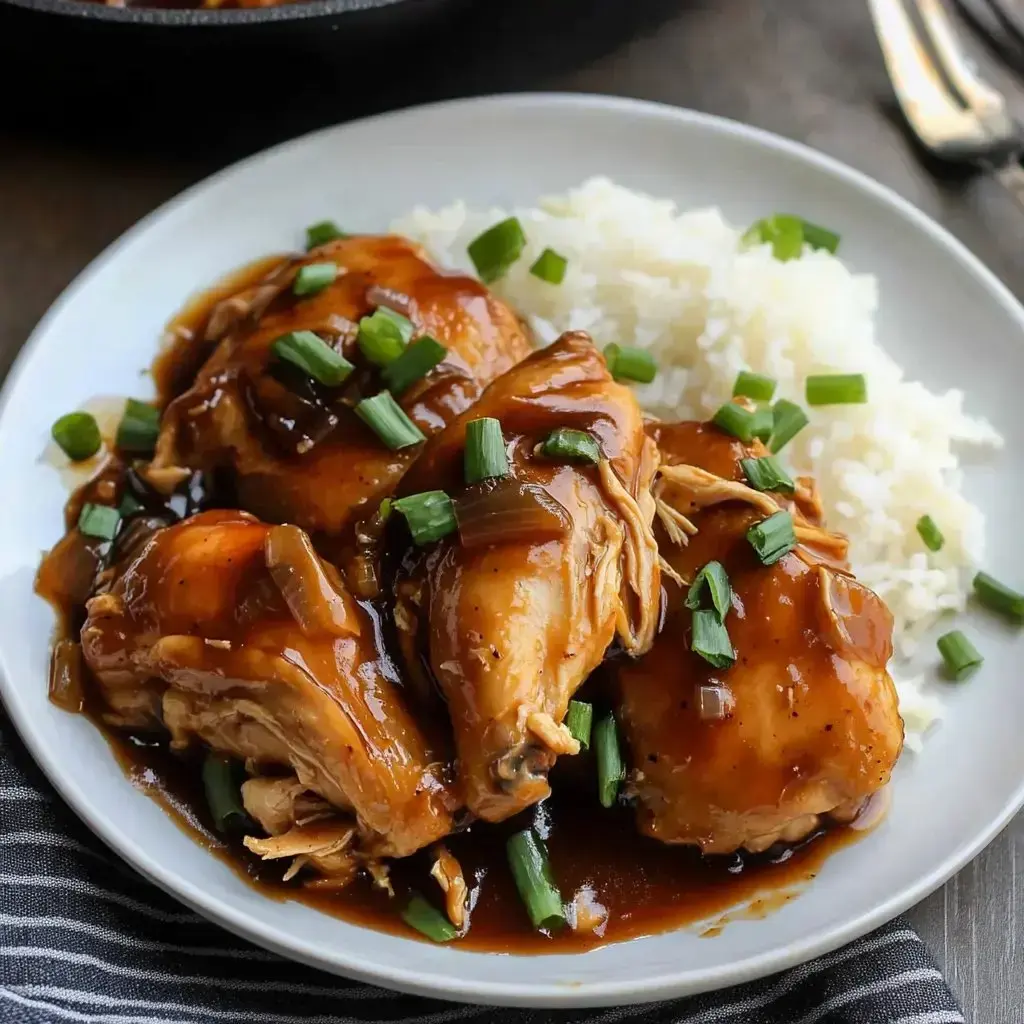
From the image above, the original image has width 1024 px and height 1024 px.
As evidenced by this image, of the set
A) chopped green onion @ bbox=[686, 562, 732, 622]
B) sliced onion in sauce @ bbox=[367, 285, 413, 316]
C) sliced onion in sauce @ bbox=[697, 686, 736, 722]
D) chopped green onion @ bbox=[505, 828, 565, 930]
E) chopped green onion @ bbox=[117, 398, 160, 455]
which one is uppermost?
sliced onion in sauce @ bbox=[367, 285, 413, 316]

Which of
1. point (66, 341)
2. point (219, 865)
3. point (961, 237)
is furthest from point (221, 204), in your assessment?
point (961, 237)

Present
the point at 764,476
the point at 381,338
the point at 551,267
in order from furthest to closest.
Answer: the point at 551,267 → the point at 381,338 → the point at 764,476

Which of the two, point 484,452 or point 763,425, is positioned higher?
point 484,452

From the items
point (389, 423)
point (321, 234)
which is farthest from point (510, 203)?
point (389, 423)

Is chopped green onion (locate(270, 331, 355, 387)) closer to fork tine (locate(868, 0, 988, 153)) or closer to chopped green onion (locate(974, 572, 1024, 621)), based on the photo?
chopped green onion (locate(974, 572, 1024, 621))

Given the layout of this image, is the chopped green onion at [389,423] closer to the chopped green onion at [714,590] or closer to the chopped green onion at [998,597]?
the chopped green onion at [714,590]

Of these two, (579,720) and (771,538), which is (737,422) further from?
(579,720)

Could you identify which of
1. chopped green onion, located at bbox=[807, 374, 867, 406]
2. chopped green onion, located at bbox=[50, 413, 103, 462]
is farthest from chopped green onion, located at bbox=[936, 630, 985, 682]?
chopped green onion, located at bbox=[50, 413, 103, 462]

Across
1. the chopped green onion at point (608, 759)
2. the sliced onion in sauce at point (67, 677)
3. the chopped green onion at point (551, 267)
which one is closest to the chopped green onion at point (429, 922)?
the chopped green onion at point (608, 759)
